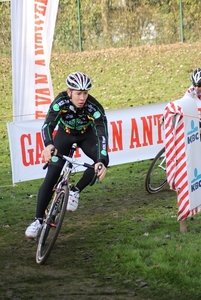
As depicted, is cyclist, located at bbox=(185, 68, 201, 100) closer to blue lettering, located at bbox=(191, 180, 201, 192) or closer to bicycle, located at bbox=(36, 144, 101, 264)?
blue lettering, located at bbox=(191, 180, 201, 192)

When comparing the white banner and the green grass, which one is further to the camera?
the white banner

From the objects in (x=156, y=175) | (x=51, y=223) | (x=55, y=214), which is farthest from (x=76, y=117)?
(x=156, y=175)

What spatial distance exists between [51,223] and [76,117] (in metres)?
1.43

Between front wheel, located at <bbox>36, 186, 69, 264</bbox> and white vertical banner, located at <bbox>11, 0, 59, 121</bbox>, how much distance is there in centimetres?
678

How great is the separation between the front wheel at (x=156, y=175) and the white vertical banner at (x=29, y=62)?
11.1 ft

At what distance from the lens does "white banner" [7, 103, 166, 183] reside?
13906mm

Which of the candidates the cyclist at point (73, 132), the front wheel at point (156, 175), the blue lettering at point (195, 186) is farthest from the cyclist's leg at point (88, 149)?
the front wheel at point (156, 175)

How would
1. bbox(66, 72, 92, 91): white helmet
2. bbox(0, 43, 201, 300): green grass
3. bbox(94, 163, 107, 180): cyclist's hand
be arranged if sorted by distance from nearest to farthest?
bbox(0, 43, 201, 300): green grass → bbox(94, 163, 107, 180): cyclist's hand → bbox(66, 72, 92, 91): white helmet

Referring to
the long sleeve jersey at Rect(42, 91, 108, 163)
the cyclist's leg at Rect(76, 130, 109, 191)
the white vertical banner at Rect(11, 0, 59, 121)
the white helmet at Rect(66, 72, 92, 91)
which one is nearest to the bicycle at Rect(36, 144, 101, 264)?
the long sleeve jersey at Rect(42, 91, 108, 163)

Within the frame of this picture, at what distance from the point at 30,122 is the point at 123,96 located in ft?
41.3

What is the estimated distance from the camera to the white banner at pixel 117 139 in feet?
45.6

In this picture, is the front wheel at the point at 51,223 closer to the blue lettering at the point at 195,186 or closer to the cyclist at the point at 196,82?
the blue lettering at the point at 195,186

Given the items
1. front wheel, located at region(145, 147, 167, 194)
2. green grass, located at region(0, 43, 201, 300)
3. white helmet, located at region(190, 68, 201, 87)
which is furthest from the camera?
front wheel, located at region(145, 147, 167, 194)

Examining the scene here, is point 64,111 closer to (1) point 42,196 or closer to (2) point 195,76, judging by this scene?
(1) point 42,196
